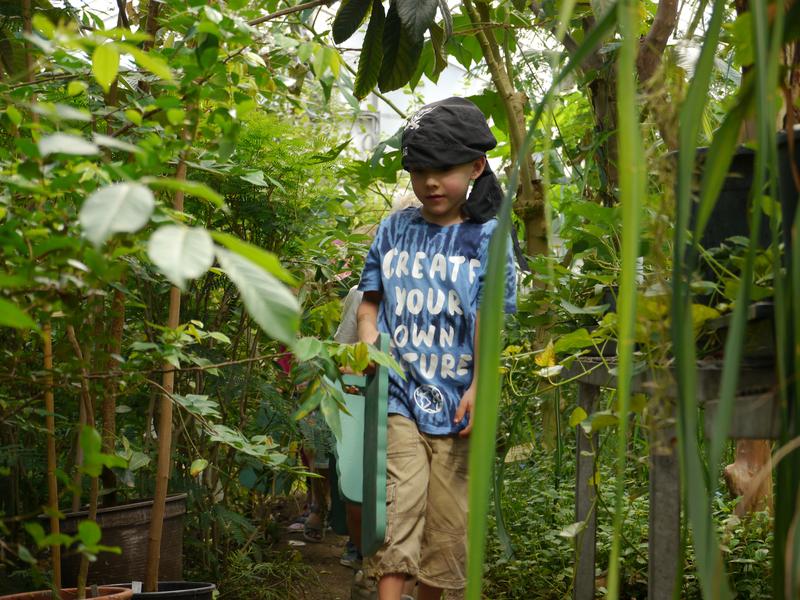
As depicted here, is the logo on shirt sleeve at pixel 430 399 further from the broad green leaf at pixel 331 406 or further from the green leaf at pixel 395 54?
the broad green leaf at pixel 331 406

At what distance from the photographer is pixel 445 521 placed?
299cm

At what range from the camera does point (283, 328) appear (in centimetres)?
72

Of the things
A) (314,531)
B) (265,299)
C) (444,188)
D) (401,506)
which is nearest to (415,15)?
(444,188)

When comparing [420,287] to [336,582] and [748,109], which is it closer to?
[336,582]

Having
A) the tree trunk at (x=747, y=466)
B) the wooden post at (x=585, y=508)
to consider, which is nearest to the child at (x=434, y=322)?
the wooden post at (x=585, y=508)

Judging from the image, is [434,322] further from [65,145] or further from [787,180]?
[65,145]

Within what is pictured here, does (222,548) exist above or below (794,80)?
below

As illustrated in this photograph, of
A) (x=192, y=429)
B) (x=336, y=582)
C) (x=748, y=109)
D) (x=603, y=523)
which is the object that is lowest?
(x=336, y=582)

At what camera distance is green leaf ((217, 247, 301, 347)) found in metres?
0.71

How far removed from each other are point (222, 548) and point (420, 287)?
1.22 m

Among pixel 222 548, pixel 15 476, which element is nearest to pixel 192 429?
pixel 222 548

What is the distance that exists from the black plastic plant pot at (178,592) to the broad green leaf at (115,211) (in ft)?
6.07

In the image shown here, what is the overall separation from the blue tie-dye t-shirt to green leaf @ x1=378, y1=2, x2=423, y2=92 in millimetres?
642

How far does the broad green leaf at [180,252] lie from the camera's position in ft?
2.26
